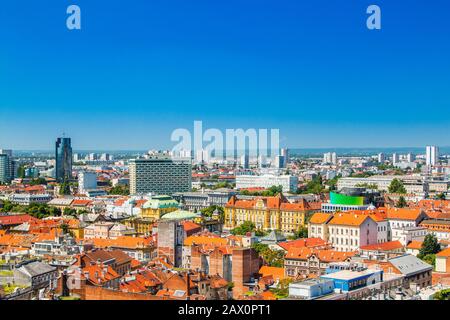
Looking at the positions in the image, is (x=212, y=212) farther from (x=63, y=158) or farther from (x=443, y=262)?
(x=63, y=158)

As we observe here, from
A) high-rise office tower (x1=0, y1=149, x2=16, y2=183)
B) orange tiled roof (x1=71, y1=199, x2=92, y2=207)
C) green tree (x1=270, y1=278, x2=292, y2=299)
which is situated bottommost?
green tree (x1=270, y1=278, x2=292, y2=299)

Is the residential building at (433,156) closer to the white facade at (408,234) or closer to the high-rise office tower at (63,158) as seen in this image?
the high-rise office tower at (63,158)

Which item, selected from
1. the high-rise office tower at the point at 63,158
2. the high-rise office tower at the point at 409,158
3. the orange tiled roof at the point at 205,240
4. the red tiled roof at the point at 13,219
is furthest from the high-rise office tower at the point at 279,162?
the orange tiled roof at the point at 205,240

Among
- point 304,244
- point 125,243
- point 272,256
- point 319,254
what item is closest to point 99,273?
point 272,256

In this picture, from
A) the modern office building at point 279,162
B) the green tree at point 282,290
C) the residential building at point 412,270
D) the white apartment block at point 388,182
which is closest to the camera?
the green tree at point 282,290

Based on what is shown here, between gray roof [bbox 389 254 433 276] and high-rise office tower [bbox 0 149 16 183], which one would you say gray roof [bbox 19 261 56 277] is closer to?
gray roof [bbox 389 254 433 276]

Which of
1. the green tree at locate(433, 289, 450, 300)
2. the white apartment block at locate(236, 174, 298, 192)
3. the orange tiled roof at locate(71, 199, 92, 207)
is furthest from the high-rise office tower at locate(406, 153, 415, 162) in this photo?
the green tree at locate(433, 289, 450, 300)
